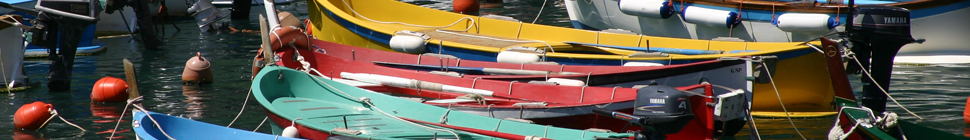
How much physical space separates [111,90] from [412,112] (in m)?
3.84

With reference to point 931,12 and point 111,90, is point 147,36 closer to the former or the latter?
point 111,90

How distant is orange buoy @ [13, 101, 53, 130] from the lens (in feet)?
26.6

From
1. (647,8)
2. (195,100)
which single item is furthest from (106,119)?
(647,8)

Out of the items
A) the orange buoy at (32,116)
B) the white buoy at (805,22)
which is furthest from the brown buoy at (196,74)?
the white buoy at (805,22)

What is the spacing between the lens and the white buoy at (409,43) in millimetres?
10359

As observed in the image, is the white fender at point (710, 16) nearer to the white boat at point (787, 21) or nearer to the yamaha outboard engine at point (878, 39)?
the white boat at point (787, 21)

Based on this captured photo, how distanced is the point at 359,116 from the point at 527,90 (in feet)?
4.88

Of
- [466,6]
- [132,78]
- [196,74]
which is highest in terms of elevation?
[132,78]

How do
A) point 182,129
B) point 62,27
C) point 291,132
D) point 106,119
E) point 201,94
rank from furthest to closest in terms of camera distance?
point 201,94 → point 62,27 → point 106,119 → point 182,129 → point 291,132

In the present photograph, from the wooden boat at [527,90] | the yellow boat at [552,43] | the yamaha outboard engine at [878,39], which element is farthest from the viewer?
the yellow boat at [552,43]

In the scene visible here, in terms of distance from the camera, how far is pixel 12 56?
10445 millimetres

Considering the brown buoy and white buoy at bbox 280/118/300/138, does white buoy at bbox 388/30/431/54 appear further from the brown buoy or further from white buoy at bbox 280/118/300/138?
white buoy at bbox 280/118/300/138

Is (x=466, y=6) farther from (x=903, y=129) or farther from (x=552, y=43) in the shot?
(x=903, y=129)

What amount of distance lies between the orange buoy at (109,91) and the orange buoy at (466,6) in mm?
9307
